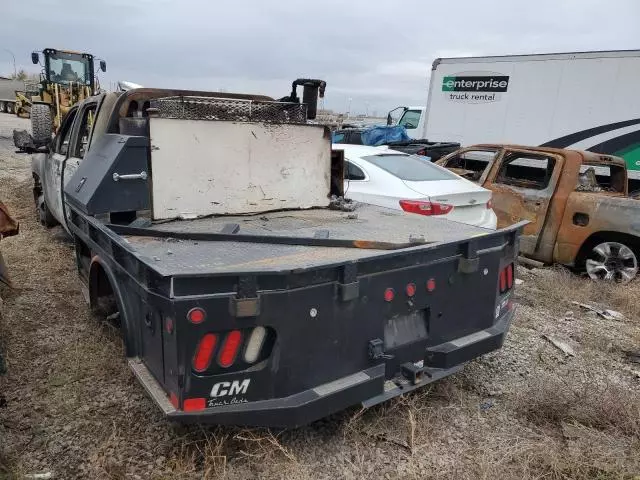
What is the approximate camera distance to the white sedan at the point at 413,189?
224 inches

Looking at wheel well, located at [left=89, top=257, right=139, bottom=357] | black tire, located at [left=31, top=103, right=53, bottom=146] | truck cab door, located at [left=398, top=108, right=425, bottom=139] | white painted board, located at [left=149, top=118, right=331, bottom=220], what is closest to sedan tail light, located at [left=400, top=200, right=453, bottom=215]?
white painted board, located at [left=149, top=118, right=331, bottom=220]

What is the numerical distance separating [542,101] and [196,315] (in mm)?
11228

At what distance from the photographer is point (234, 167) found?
12.8 feet

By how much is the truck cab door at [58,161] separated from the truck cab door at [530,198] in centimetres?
536

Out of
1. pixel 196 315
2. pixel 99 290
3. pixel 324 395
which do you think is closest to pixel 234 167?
pixel 99 290

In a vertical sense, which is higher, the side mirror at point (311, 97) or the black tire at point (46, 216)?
the side mirror at point (311, 97)

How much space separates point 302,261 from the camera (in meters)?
Result: 2.65

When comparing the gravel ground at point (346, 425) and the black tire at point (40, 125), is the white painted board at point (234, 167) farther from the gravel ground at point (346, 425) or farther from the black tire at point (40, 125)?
the black tire at point (40, 125)

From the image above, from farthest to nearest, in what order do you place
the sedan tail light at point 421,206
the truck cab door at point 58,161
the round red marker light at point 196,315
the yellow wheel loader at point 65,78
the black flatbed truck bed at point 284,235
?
the yellow wheel loader at point 65,78
the sedan tail light at point 421,206
the truck cab door at point 58,161
the black flatbed truck bed at point 284,235
the round red marker light at point 196,315

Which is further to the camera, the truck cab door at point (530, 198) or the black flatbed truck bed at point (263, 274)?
the truck cab door at point (530, 198)

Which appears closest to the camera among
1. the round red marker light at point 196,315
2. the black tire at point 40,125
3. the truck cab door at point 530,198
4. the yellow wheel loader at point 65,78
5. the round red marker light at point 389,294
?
the round red marker light at point 196,315

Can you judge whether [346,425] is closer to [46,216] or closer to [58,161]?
[58,161]

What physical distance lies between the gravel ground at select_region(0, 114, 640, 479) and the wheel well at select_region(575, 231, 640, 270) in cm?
200

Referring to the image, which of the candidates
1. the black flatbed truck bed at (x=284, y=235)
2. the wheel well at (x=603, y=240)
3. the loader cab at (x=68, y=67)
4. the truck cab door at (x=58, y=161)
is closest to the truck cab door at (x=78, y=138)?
the truck cab door at (x=58, y=161)
